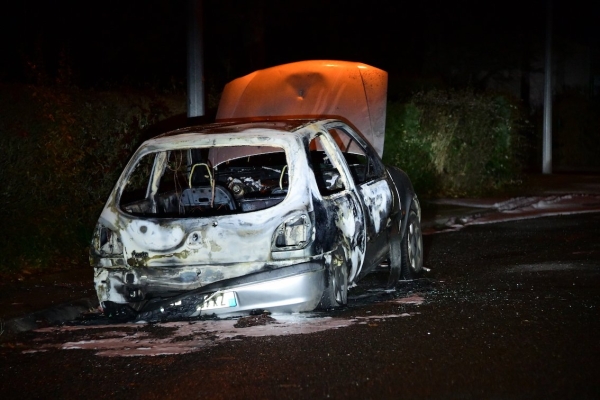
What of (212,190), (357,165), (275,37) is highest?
(275,37)

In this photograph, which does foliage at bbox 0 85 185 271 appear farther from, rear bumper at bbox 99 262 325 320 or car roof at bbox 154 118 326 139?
rear bumper at bbox 99 262 325 320

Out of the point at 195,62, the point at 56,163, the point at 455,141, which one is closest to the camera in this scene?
the point at 56,163

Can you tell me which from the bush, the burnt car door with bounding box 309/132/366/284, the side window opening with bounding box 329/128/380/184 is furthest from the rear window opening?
the bush

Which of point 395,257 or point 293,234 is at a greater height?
point 293,234

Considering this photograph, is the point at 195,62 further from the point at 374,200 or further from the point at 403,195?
the point at 374,200

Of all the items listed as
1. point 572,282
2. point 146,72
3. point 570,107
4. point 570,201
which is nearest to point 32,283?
point 572,282

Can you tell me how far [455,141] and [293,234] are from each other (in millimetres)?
12542

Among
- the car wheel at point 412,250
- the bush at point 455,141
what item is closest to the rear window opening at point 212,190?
the car wheel at point 412,250

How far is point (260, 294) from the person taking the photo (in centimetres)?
747

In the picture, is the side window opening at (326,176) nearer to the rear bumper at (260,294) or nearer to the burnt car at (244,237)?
the burnt car at (244,237)

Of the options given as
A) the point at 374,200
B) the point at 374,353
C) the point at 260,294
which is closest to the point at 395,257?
the point at 374,200

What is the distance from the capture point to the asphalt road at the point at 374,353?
585 cm

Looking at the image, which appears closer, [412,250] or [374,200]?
[374,200]

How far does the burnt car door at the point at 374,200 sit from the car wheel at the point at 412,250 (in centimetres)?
41
